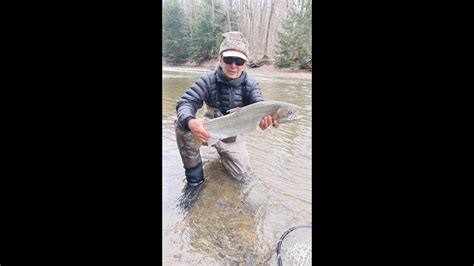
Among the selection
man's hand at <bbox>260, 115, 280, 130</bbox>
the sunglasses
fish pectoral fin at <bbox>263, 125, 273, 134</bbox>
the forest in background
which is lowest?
fish pectoral fin at <bbox>263, 125, 273, 134</bbox>

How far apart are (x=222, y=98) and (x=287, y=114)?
332 millimetres

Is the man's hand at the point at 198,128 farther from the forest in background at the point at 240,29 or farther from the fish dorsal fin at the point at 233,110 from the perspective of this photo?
the forest in background at the point at 240,29

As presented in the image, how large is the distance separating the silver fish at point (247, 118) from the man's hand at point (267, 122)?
0.05 ft

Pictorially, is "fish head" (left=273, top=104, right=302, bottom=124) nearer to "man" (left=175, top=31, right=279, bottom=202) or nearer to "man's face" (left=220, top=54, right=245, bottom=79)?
"man" (left=175, top=31, right=279, bottom=202)

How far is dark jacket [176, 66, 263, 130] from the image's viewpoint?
1.58 m

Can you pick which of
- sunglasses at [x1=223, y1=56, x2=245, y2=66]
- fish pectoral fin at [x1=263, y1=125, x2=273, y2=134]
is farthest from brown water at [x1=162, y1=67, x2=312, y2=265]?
sunglasses at [x1=223, y1=56, x2=245, y2=66]

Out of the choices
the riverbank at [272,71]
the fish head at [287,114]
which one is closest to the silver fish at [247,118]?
the fish head at [287,114]

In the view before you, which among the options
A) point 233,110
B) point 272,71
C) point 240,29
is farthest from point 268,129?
point 240,29

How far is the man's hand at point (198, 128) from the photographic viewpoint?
5.15ft

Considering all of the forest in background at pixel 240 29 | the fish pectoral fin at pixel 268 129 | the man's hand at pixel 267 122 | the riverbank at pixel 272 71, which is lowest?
the fish pectoral fin at pixel 268 129
